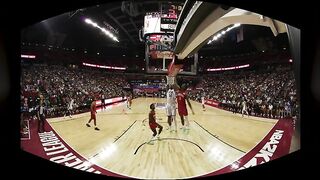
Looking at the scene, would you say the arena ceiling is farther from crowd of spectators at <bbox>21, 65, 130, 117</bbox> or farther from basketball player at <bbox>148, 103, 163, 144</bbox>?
basketball player at <bbox>148, 103, 163, 144</bbox>

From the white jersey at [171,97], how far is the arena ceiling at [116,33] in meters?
0.76

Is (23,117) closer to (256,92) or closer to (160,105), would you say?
(160,105)

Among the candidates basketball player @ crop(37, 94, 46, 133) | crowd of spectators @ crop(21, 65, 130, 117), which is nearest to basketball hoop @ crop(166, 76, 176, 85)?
crowd of spectators @ crop(21, 65, 130, 117)

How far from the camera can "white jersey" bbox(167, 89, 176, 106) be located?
370cm

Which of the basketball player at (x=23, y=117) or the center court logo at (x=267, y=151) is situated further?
the center court logo at (x=267, y=151)

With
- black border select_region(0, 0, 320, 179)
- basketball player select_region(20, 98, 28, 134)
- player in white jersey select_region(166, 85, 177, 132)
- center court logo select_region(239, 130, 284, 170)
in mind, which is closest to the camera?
black border select_region(0, 0, 320, 179)

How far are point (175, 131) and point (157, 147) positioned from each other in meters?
0.36

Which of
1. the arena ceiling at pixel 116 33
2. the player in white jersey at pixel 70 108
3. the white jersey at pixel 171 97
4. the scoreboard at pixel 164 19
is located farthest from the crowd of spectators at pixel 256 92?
the player in white jersey at pixel 70 108

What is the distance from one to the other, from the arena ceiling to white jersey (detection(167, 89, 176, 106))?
2.50 ft

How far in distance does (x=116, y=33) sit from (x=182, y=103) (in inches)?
58.0

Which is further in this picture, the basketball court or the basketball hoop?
the basketball hoop

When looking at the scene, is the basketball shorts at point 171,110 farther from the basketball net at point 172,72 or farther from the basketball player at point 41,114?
the basketball player at point 41,114
